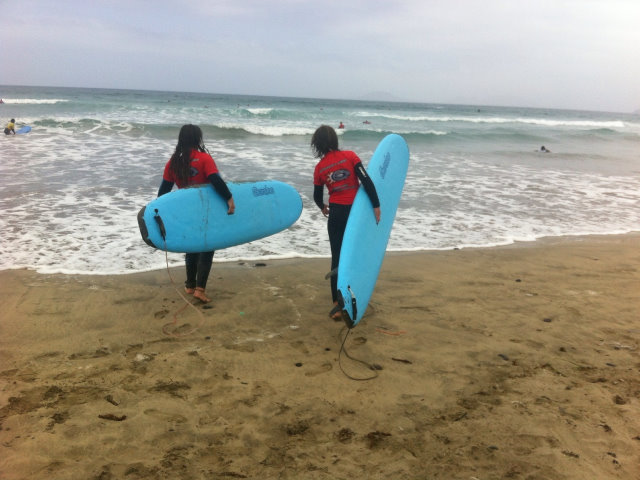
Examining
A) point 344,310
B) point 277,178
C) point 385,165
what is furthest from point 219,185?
point 277,178

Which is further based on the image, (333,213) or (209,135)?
(209,135)

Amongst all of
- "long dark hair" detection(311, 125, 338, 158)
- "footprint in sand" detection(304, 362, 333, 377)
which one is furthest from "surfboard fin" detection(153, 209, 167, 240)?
"footprint in sand" detection(304, 362, 333, 377)

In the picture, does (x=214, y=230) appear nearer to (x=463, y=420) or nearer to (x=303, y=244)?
(x=303, y=244)

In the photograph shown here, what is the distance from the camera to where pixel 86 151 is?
12.1m

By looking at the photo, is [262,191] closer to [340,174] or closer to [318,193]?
[318,193]

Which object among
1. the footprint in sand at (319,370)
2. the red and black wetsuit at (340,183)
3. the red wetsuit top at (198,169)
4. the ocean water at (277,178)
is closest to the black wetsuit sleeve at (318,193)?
the red and black wetsuit at (340,183)

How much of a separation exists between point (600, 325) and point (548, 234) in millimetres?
3365

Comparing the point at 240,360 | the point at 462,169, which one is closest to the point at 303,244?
the point at 240,360

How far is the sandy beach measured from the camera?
2.11 meters

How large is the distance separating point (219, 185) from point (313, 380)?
190 centimetres

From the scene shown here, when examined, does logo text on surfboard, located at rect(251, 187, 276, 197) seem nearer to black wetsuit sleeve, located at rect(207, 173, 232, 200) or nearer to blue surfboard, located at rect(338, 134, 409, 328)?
black wetsuit sleeve, located at rect(207, 173, 232, 200)

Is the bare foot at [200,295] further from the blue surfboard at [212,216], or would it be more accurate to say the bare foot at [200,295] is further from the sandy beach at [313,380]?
the blue surfboard at [212,216]

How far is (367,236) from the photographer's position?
347 centimetres

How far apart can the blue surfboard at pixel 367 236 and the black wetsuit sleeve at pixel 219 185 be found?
116cm
